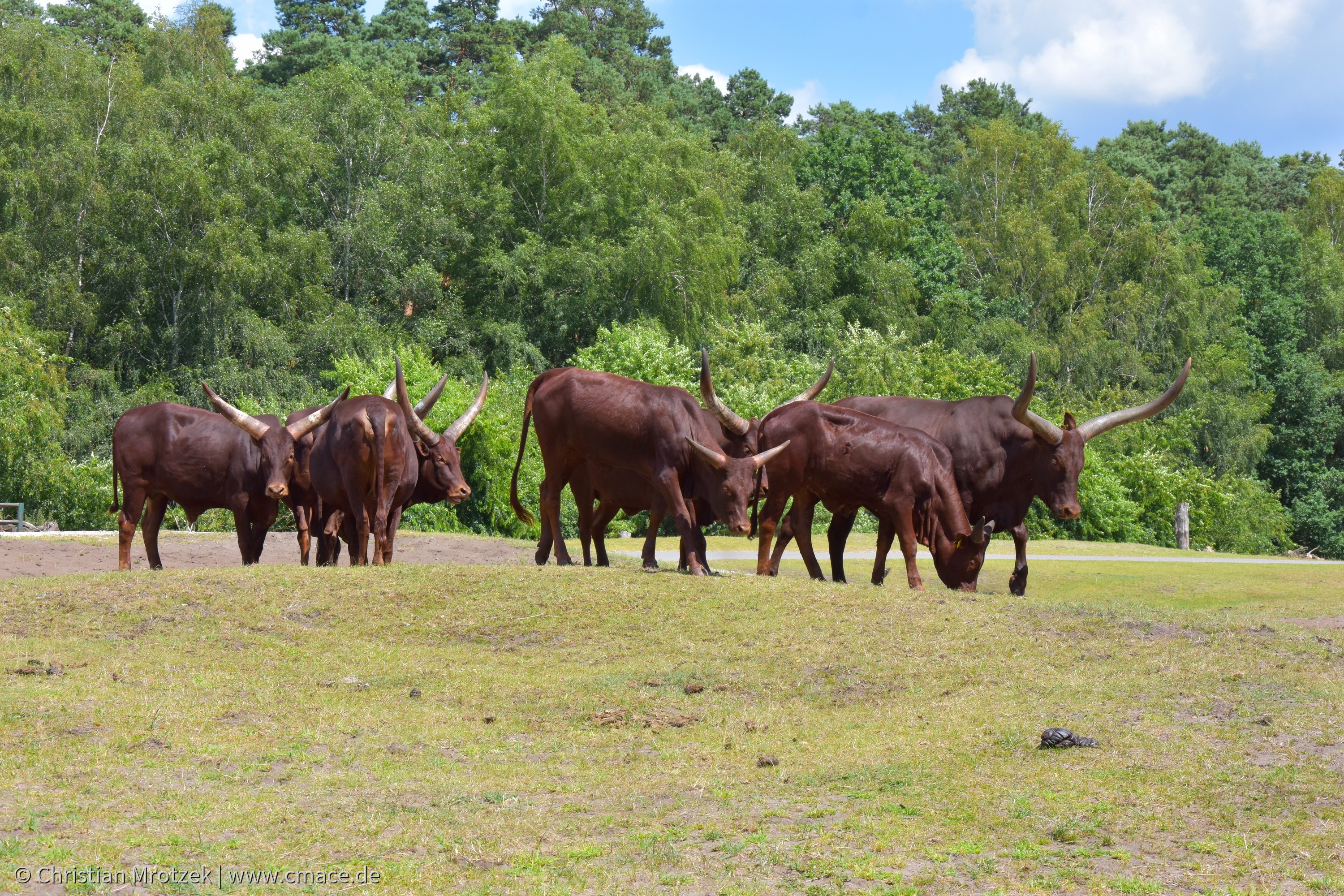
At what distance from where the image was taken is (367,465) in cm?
1576

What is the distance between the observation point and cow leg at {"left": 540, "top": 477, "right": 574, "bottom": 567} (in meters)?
16.5

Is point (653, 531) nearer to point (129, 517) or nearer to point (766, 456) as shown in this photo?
point (766, 456)

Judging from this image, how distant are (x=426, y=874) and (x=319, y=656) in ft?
18.5

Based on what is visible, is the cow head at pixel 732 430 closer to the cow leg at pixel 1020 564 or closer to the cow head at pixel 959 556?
the cow head at pixel 959 556

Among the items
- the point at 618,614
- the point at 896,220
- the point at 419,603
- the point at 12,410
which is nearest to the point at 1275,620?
the point at 618,614

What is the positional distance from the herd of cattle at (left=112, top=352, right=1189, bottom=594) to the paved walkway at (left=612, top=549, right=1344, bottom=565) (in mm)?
5111

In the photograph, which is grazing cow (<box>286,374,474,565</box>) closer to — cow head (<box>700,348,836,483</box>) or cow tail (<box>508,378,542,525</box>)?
cow tail (<box>508,378,542,525</box>)

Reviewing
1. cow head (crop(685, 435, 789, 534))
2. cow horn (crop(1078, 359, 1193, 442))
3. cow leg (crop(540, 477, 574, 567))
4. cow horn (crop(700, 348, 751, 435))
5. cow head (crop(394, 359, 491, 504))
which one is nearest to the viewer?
cow head (crop(685, 435, 789, 534))

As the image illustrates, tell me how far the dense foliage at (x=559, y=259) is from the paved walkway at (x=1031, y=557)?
1018 centimetres

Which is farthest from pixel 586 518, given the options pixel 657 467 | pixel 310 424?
pixel 310 424

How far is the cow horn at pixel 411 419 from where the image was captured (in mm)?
16547

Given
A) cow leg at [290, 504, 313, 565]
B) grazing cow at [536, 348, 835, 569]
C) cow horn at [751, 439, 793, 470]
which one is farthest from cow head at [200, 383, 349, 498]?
cow horn at [751, 439, 793, 470]

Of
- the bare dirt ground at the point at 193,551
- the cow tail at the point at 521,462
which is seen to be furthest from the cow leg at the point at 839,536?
the bare dirt ground at the point at 193,551

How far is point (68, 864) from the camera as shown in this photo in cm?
621
